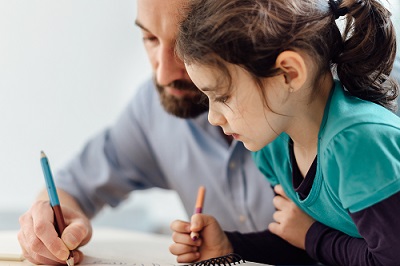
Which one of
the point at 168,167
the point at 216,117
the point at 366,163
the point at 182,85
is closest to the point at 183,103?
the point at 182,85

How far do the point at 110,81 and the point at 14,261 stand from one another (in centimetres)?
81

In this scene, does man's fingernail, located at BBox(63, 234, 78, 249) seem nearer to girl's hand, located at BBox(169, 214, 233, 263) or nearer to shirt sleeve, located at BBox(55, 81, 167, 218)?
girl's hand, located at BBox(169, 214, 233, 263)

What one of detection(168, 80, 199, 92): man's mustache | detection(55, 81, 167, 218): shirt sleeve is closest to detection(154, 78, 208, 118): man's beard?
detection(168, 80, 199, 92): man's mustache

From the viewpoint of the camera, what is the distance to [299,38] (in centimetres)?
72

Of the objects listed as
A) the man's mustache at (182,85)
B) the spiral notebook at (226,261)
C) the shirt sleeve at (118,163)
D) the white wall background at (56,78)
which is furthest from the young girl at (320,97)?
the white wall background at (56,78)

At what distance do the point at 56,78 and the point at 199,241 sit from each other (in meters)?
0.86

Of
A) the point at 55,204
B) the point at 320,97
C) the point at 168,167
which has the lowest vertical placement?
the point at 168,167

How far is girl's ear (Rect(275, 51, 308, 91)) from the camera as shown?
72cm

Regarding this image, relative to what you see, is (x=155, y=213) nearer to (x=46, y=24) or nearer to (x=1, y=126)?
(x=1, y=126)

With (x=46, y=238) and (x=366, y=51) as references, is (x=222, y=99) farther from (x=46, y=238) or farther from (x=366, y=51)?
(x=46, y=238)

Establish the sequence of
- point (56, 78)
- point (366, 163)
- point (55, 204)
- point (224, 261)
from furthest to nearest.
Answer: point (56, 78) → point (55, 204) → point (224, 261) → point (366, 163)

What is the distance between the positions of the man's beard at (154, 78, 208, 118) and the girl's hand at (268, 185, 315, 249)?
23cm

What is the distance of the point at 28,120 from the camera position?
164cm

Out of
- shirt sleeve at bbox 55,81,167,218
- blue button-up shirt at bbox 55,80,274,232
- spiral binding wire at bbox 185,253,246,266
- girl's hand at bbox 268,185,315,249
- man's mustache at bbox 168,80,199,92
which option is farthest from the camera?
shirt sleeve at bbox 55,81,167,218
